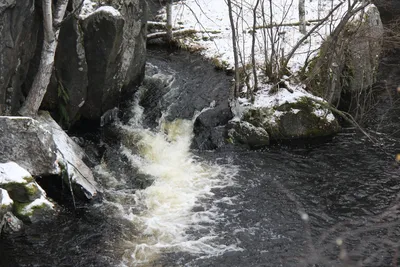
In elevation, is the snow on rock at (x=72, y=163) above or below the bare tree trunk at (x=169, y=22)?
below

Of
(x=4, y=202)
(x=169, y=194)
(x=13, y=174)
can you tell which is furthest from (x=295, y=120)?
(x=4, y=202)

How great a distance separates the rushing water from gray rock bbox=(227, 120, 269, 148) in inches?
13.5

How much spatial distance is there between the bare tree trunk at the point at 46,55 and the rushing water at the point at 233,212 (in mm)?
2071

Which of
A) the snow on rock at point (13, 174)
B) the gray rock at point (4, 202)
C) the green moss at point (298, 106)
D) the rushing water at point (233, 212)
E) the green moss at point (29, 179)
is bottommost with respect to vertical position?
the rushing water at point (233, 212)

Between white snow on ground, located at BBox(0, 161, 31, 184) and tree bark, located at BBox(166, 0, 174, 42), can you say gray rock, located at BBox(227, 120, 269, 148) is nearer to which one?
white snow on ground, located at BBox(0, 161, 31, 184)

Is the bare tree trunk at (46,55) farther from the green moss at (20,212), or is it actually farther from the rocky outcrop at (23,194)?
the green moss at (20,212)

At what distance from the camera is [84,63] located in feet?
35.2

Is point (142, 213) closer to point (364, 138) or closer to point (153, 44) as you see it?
point (364, 138)

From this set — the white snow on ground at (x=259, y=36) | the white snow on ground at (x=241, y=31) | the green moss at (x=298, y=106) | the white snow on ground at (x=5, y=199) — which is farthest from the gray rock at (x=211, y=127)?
the white snow on ground at (x=5, y=199)

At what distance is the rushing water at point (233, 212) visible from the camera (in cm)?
743

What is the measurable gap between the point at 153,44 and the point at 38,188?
34.0 ft

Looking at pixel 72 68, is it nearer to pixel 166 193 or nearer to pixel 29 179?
pixel 29 179

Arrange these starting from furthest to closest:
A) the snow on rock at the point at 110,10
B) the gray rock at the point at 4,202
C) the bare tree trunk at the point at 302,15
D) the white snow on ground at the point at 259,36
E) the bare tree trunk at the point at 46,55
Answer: the bare tree trunk at the point at 302,15 → the white snow on ground at the point at 259,36 → the snow on rock at the point at 110,10 → the bare tree trunk at the point at 46,55 → the gray rock at the point at 4,202

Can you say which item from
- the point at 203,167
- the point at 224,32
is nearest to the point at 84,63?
the point at 203,167
